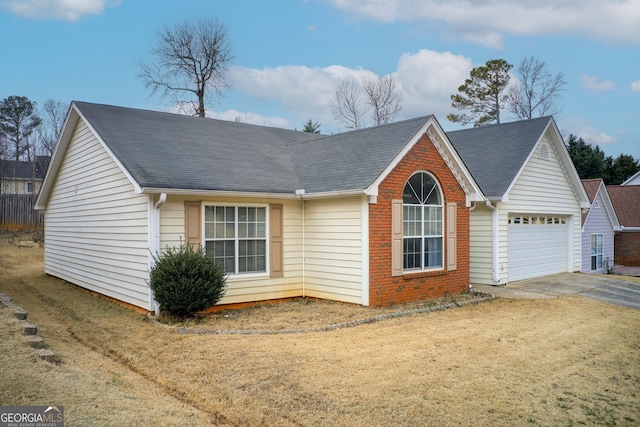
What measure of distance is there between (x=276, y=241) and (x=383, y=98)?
26928mm

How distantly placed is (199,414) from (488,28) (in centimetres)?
2213

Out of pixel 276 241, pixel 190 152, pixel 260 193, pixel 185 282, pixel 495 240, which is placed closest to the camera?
pixel 185 282

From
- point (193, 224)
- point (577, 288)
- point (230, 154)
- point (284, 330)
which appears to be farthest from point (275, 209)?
point (577, 288)

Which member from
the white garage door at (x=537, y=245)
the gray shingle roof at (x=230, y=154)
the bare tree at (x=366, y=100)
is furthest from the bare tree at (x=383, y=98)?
the gray shingle roof at (x=230, y=154)

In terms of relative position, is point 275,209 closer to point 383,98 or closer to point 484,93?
point 383,98

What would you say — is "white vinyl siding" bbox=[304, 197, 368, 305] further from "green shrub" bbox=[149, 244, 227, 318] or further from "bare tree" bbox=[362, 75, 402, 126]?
"bare tree" bbox=[362, 75, 402, 126]

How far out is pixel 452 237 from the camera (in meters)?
13.7

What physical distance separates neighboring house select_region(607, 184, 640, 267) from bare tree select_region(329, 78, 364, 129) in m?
18.1

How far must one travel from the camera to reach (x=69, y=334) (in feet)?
30.3

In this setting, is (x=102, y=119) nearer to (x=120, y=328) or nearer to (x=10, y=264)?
(x=120, y=328)

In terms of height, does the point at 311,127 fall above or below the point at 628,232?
above

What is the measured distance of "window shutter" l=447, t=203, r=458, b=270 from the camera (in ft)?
44.7

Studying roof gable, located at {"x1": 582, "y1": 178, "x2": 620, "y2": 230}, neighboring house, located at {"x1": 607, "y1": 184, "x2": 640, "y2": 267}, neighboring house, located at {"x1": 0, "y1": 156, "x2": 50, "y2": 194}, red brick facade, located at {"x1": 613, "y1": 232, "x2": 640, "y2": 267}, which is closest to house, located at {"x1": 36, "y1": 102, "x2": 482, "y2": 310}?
roof gable, located at {"x1": 582, "y1": 178, "x2": 620, "y2": 230}

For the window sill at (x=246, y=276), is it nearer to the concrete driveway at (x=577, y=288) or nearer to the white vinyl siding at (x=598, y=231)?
the concrete driveway at (x=577, y=288)
